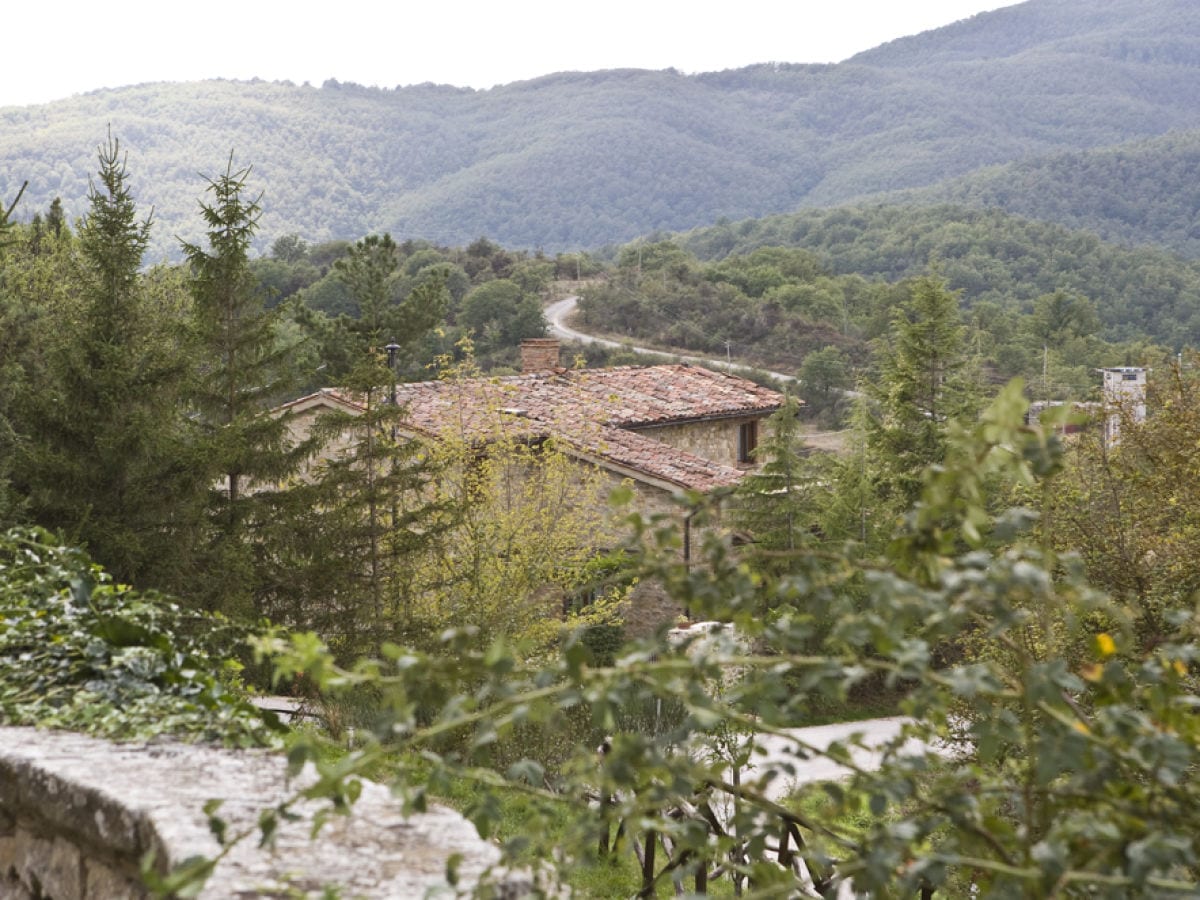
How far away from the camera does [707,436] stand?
24875mm

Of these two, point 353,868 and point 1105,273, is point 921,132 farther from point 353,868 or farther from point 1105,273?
point 353,868

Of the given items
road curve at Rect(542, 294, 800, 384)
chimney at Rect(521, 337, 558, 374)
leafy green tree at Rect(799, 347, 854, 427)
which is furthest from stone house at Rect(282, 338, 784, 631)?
leafy green tree at Rect(799, 347, 854, 427)

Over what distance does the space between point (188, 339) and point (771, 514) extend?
12.7m

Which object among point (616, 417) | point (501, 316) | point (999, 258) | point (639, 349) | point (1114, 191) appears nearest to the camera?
point (616, 417)

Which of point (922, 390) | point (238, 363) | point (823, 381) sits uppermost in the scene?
point (238, 363)

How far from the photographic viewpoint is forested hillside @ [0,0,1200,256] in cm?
13538

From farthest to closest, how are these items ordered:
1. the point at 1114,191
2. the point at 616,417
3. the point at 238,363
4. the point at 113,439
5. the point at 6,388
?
the point at 1114,191, the point at 616,417, the point at 238,363, the point at 6,388, the point at 113,439

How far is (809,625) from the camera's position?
2115 millimetres

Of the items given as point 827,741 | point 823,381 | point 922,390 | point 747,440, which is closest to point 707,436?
point 747,440

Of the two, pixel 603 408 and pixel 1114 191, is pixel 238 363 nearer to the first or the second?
pixel 603 408

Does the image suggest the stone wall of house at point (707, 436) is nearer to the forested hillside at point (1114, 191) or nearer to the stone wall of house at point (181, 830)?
the stone wall of house at point (181, 830)

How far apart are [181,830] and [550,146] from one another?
170 meters

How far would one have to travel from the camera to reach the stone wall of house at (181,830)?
2.42 meters

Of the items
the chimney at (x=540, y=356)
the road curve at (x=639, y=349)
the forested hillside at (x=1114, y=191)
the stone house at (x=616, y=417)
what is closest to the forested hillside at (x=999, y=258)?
the forested hillside at (x=1114, y=191)
